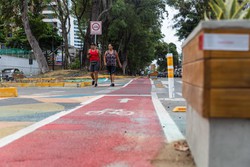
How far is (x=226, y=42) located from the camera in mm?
2666

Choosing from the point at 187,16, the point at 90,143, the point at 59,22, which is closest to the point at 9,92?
the point at 90,143

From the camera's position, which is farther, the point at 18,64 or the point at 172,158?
the point at 18,64

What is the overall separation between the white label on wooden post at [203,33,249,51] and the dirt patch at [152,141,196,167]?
1.23m

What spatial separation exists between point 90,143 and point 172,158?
3.53 feet

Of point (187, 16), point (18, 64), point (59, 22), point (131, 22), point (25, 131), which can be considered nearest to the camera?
point (25, 131)

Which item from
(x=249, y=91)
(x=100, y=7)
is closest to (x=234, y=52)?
(x=249, y=91)

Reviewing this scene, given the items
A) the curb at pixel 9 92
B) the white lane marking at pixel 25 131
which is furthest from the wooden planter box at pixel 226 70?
the curb at pixel 9 92

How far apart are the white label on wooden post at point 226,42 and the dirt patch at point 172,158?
48.2 inches

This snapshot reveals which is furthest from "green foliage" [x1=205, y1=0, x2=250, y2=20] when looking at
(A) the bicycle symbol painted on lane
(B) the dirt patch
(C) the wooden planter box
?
(A) the bicycle symbol painted on lane

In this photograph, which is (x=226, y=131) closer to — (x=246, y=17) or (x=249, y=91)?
(x=249, y=91)

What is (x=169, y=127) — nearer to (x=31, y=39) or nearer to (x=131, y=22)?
(x=31, y=39)

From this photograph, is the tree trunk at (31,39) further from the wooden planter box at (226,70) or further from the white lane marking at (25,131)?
the wooden planter box at (226,70)

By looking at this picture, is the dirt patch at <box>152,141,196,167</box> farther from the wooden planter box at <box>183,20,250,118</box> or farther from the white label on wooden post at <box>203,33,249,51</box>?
the white label on wooden post at <box>203,33,249,51</box>

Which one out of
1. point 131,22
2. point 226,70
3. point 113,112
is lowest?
point 113,112
